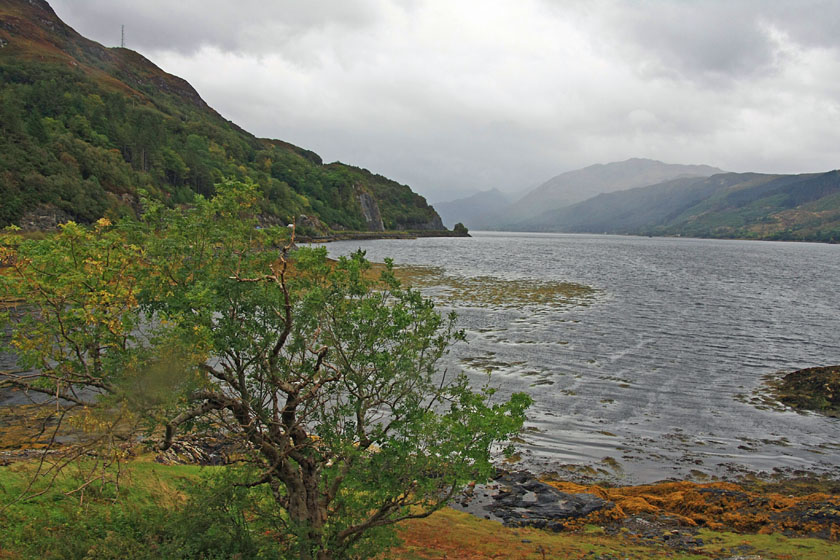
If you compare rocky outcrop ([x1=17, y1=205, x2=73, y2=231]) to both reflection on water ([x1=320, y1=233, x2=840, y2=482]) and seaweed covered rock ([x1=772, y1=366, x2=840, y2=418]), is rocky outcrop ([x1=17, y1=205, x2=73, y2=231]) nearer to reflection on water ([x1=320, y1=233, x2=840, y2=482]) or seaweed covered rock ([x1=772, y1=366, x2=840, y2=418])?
reflection on water ([x1=320, y1=233, x2=840, y2=482])

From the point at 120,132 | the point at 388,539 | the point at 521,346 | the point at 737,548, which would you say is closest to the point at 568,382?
the point at 521,346

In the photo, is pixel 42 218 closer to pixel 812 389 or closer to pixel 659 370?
pixel 659 370

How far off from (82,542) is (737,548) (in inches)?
653

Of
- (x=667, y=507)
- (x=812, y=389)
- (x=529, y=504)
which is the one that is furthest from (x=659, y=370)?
Result: (x=529, y=504)

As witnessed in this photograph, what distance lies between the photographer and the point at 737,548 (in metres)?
13.9

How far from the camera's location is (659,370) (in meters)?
33.1

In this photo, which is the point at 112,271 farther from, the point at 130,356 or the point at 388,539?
the point at 388,539

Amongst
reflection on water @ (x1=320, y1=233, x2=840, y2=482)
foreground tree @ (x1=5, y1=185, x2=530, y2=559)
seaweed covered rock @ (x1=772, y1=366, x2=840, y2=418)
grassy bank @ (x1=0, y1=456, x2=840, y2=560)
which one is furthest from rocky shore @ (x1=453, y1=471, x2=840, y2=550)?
seaweed covered rock @ (x1=772, y1=366, x2=840, y2=418)

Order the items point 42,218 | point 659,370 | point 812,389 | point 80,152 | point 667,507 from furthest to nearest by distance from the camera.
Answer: point 80,152, point 42,218, point 659,370, point 812,389, point 667,507

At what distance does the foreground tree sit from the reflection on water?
12209mm

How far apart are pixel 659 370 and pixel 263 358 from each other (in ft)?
101

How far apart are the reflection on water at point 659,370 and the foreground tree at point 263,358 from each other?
12209mm

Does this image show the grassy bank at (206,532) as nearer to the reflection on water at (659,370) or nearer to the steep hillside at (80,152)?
the reflection on water at (659,370)

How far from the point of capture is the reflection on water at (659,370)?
2155cm
